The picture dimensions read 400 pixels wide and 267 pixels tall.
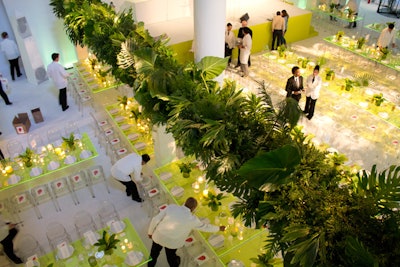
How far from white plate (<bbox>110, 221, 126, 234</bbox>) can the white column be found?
3013 mm

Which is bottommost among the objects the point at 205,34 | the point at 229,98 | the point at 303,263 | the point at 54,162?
the point at 54,162

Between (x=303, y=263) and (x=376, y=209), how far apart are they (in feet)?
3.01

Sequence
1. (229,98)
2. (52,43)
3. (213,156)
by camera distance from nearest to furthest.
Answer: (213,156)
(229,98)
(52,43)

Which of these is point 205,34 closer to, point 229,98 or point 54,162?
point 229,98

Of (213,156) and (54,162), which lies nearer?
(213,156)

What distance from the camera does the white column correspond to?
5.80m

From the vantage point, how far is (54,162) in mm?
7188

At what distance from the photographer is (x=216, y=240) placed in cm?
545

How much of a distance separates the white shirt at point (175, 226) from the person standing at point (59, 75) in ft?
19.5

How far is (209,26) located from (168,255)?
3674 mm

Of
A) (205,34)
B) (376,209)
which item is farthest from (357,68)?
(376,209)

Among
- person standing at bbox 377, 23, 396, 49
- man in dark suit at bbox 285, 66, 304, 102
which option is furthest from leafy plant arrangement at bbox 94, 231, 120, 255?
person standing at bbox 377, 23, 396, 49

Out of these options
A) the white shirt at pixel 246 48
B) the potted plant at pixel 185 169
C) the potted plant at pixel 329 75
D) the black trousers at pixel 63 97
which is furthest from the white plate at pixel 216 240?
the white shirt at pixel 246 48

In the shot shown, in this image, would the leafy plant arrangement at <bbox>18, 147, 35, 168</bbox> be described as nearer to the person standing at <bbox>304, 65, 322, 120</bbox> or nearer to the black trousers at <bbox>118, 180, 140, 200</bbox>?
the black trousers at <bbox>118, 180, 140, 200</bbox>
